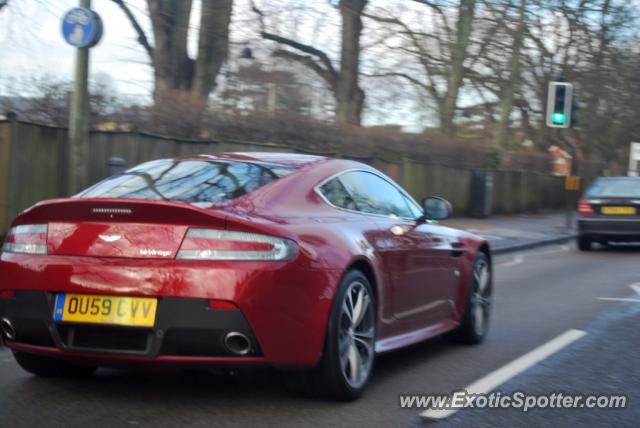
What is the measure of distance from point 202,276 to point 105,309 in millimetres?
519

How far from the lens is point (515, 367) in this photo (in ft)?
20.7

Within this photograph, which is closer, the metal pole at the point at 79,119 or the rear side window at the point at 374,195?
the rear side window at the point at 374,195

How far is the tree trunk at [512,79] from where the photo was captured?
27.2 meters

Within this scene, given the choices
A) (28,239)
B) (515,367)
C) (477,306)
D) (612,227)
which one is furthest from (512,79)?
(28,239)

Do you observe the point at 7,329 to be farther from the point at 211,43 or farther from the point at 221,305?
the point at 211,43

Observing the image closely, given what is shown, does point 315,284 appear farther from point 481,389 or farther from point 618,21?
point 618,21

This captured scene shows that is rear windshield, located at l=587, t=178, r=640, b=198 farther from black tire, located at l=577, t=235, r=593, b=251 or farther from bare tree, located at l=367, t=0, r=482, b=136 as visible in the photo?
bare tree, located at l=367, t=0, r=482, b=136

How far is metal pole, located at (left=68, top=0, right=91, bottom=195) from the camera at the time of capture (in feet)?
36.0

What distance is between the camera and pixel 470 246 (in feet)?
23.9

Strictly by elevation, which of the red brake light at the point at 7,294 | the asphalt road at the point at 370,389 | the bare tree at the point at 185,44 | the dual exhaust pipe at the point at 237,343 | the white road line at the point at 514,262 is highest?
the bare tree at the point at 185,44

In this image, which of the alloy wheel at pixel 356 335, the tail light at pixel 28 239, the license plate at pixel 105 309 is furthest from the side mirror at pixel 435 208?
the tail light at pixel 28 239

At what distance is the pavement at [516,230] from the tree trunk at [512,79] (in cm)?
342

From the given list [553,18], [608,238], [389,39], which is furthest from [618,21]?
[608,238]

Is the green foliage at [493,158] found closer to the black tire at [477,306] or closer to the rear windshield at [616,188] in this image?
the rear windshield at [616,188]
